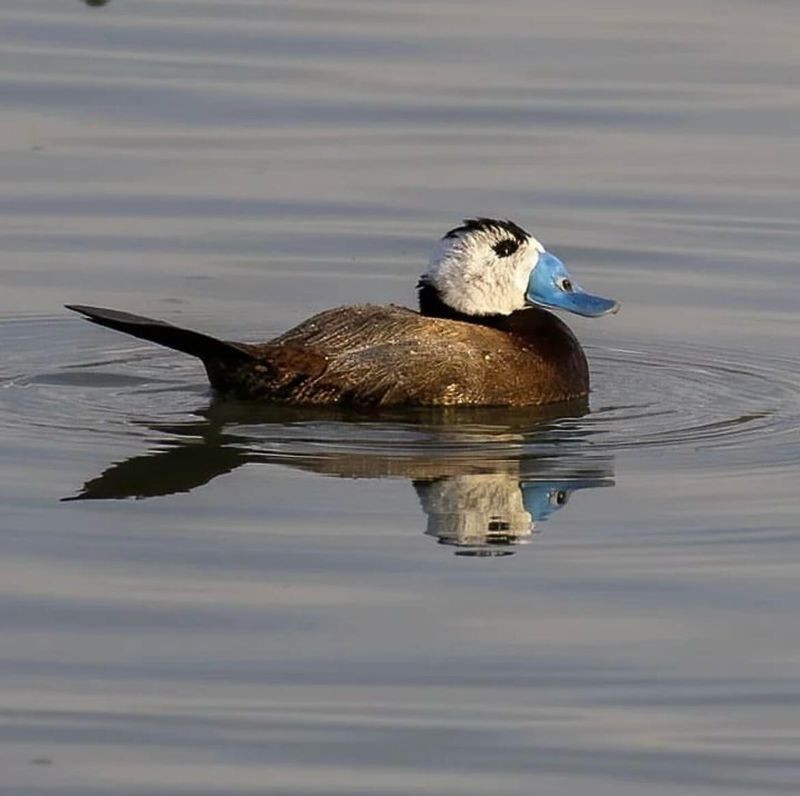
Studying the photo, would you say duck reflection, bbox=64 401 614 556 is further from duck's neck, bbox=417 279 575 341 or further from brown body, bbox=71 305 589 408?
duck's neck, bbox=417 279 575 341

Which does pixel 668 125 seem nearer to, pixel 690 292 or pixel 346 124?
pixel 346 124

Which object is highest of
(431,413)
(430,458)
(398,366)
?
(398,366)

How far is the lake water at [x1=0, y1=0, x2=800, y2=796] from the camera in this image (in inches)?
224

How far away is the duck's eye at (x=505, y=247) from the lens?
959 cm

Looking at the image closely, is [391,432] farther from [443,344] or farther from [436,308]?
[436,308]

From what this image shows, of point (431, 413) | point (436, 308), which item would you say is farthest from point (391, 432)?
point (436, 308)

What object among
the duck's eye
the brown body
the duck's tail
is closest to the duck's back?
the brown body

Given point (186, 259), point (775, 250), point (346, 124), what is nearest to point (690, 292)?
point (775, 250)

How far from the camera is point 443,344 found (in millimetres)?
9242

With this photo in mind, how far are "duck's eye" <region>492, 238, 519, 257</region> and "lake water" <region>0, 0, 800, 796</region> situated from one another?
62cm

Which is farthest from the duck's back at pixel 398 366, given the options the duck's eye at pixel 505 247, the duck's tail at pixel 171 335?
the duck's eye at pixel 505 247

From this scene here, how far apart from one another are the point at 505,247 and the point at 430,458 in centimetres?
150

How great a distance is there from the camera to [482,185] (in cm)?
1230

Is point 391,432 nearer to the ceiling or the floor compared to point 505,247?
nearer to the floor
